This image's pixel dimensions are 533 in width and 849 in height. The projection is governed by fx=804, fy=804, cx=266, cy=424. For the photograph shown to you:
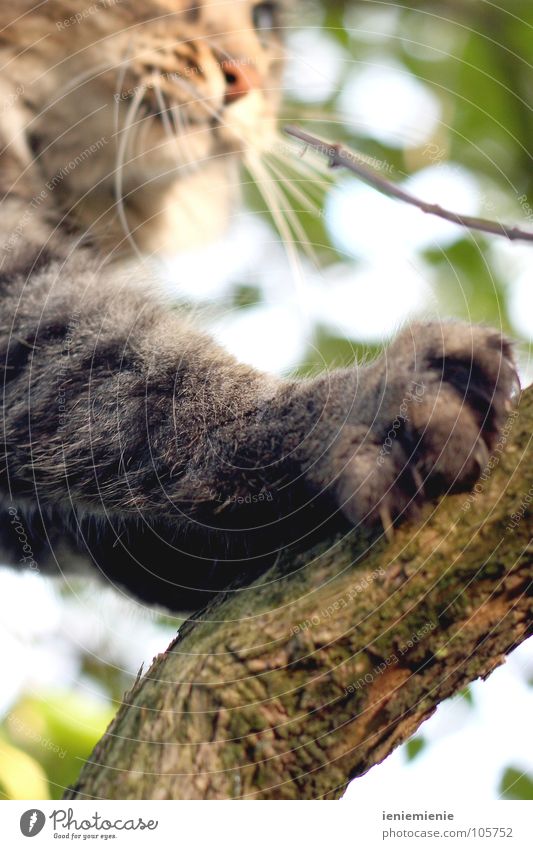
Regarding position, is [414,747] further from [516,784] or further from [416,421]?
[416,421]

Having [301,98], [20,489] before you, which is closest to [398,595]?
[20,489]

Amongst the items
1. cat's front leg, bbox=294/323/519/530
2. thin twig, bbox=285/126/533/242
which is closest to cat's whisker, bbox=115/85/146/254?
thin twig, bbox=285/126/533/242

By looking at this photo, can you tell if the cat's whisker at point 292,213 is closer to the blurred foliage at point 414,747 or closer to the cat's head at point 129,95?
the cat's head at point 129,95

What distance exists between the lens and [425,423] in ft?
3.13

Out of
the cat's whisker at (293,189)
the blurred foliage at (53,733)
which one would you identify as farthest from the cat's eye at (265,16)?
the blurred foliage at (53,733)

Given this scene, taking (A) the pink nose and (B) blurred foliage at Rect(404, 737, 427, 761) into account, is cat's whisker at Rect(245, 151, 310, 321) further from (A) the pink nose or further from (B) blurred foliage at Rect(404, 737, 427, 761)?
(B) blurred foliage at Rect(404, 737, 427, 761)

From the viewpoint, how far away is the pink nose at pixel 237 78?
5.19 ft

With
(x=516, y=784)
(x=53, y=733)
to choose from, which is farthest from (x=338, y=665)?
(x=53, y=733)

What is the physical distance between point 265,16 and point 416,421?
1.27 metres

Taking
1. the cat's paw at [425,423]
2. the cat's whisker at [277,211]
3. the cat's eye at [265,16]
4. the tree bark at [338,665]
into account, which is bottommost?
the tree bark at [338,665]

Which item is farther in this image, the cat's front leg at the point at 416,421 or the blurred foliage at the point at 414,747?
the blurred foliage at the point at 414,747

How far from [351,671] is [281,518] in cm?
22

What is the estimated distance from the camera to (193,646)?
3.26 ft

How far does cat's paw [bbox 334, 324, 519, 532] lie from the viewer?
3.09 feet
